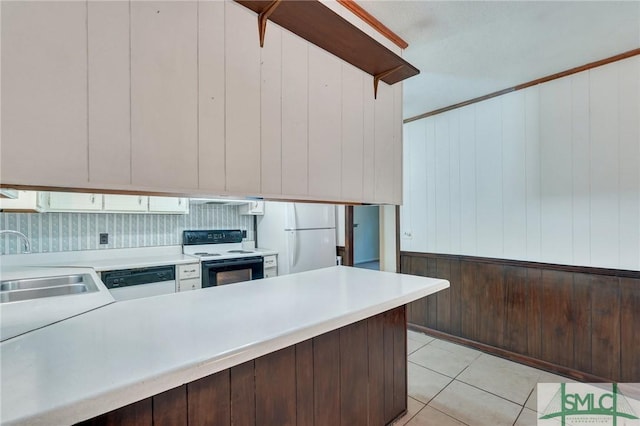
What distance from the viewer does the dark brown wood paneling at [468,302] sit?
2.94 meters

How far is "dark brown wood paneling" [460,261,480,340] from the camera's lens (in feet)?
9.65

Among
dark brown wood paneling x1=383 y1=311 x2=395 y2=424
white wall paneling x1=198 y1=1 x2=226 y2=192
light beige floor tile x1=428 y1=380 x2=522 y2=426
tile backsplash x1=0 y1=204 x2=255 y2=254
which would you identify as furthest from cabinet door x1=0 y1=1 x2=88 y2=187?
tile backsplash x1=0 y1=204 x2=255 y2=254

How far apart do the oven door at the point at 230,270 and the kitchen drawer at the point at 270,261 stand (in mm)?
116

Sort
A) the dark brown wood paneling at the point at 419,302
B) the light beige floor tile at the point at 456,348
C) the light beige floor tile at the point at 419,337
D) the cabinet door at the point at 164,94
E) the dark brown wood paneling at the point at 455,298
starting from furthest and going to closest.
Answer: the dark brown wood paneling at the point at 419,302 → the light beige floor tile at the point at 419,337 → the dark brown wood paneling at the point at 455,298 → the light beige floor tile at the point at 456,348 → the cabinet door at the point at 164,94

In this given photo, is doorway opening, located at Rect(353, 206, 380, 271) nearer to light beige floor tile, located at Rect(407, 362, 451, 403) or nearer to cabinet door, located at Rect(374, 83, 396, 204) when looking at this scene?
light beige floor tile, located at Rect(407, 362, 451, 403)

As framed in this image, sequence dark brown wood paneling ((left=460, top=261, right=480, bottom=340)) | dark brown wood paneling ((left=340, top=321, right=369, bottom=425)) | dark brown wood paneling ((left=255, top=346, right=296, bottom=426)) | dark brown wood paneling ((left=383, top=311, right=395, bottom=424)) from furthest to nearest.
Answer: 1. dark brown wood paneling ((left=460, top=261, right=480, bottom=340))
2. dark brown wood paneling ((left=383, top=311, right=395, bottom=424))
3. dark brown wood paneling ((left=340, top=321, right=369, bottom=425))
4. dark brown wood paneling ((left=255, top=346, right=296, bottom=426))

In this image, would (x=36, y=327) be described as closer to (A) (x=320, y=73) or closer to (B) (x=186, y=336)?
(B) (x=186, y=336)

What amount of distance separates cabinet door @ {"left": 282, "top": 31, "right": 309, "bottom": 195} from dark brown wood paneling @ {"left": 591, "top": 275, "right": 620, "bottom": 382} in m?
2.43

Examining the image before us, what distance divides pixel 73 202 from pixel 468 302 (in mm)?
4003

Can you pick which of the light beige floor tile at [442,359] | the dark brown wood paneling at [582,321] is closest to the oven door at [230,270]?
the light beige floor tile at [442,359]

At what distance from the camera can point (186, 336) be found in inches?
38.8

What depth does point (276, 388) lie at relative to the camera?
121cm

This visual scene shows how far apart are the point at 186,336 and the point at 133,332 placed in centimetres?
20

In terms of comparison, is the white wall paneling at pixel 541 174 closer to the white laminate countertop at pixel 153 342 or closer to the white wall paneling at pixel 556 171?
the white wall paneling at pixel 556 171
